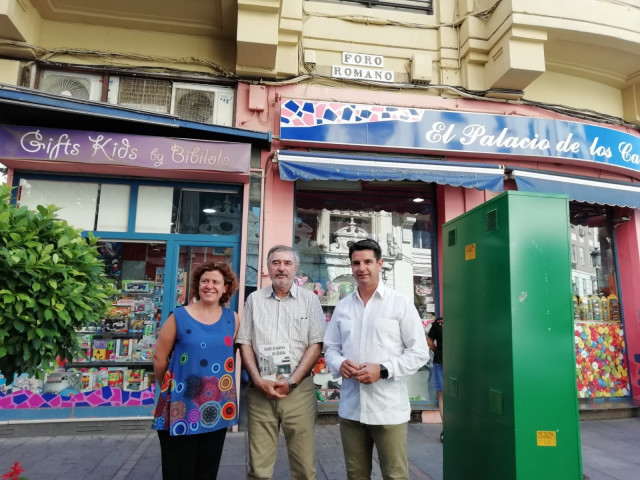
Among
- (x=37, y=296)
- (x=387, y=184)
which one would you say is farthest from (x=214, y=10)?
(x=37, y=296)

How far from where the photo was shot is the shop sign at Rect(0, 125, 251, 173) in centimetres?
508

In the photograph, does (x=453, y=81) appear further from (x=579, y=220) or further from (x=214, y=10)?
(x=214, y=10)

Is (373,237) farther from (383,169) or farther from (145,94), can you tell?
(145,94)

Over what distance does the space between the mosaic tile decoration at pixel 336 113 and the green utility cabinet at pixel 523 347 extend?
3777mm

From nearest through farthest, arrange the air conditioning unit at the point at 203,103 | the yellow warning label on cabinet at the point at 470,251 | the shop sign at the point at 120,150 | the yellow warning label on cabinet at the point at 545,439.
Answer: the yellow warning label on cabinet at the point at 545,439, the yellow warning label on cabinet at the point at 470,251, the shop sign at the point at 120,150, the air conditioning unit at the point at 203,103

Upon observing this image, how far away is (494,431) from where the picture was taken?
2443mm

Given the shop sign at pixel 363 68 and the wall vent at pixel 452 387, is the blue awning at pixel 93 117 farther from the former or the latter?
the wall vent at pixel 452 387

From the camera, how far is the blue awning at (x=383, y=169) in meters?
5.66

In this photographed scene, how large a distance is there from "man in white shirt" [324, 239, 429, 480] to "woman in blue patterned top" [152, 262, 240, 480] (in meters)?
0.72

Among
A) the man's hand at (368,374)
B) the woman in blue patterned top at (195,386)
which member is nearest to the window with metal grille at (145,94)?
the woman in blue patterned top at (195,386)

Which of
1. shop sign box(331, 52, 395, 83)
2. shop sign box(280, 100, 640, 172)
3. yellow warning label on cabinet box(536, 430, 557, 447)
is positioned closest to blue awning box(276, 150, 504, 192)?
shop sign box(280, 100, 640, 172)

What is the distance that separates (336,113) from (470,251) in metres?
3.87

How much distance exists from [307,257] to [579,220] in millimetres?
4858

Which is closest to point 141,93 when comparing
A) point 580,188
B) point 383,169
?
point 383,169
